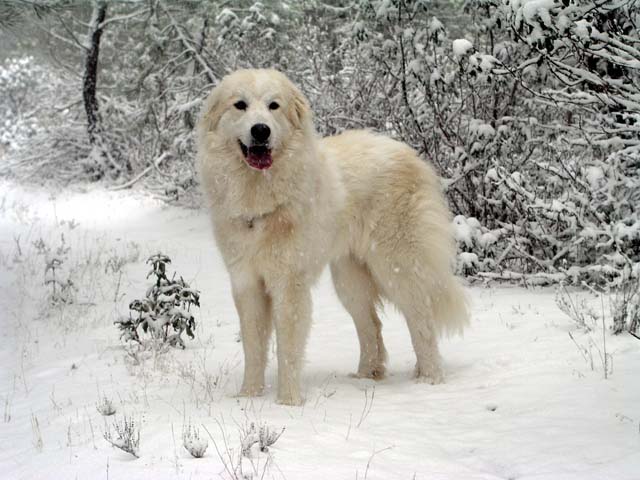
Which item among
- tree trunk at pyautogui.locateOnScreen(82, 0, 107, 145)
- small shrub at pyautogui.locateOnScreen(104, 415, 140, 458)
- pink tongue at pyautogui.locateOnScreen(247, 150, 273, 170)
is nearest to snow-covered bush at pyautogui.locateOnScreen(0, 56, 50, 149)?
tree trunk at pyautogui.locateOnScreen(82, 0, 107, 145)

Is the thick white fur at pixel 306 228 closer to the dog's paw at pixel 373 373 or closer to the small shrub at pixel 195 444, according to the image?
the dog's paw at pixel 373 373

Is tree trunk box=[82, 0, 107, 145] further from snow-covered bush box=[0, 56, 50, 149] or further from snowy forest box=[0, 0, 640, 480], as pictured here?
snow-covered bush box=[0, 56, 50, 149]

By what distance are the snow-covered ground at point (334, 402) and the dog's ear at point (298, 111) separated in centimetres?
162

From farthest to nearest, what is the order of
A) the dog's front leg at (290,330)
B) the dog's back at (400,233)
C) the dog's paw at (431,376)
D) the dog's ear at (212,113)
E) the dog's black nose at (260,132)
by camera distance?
the dog's back at (400,233)
the dog's paw at (431,376)
the dog's ear at (212,113)
the dog's front leg at (290,330)
the dog's black nose at (260,132)

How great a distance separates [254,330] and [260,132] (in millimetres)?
1158

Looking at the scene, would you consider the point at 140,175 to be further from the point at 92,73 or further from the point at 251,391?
the point at 251,391

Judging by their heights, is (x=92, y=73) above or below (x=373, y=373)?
above

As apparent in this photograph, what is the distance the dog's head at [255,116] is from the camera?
3559 mm

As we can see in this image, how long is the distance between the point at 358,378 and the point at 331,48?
28.0 ft

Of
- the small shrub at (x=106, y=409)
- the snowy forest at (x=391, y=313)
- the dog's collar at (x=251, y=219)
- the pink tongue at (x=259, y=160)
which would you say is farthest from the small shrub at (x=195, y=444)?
the pink tongue at (x=259, y=160)

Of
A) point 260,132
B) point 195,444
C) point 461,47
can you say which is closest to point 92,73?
point 461,47

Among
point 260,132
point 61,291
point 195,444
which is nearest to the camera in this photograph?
point 195,444

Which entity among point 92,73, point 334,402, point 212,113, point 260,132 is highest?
point 92,73

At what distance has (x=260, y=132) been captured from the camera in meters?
3.52
